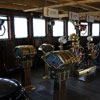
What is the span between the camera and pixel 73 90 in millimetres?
3486

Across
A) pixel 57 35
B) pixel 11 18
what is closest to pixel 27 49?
pixel 11 18

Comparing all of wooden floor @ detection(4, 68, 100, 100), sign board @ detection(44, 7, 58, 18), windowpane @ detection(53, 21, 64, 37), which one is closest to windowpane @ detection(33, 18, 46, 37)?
windowpane @ detection(53, 21, 64, 37)

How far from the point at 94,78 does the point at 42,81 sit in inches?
63.2

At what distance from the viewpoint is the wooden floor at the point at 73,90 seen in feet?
10.2

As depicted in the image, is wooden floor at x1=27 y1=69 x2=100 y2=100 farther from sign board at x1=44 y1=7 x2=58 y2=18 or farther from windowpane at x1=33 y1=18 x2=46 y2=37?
windowpane at x1=33 y1=18 x2=46 y2=37

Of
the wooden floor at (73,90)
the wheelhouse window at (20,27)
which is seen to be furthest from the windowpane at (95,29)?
the wooden floor at (73,90)

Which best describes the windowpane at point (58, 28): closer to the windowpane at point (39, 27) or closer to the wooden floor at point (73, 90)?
the windowpane at point (39, 27)

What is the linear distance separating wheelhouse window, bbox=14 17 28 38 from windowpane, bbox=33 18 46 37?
0.43 meters

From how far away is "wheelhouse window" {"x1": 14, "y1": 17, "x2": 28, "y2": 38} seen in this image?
530 centimetres

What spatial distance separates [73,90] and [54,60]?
1713 mm

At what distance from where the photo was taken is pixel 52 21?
20.7ft

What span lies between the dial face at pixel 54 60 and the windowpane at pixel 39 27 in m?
3.93

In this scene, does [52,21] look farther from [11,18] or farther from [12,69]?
[12,69]

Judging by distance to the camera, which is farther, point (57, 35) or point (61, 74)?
point (57, 35)
